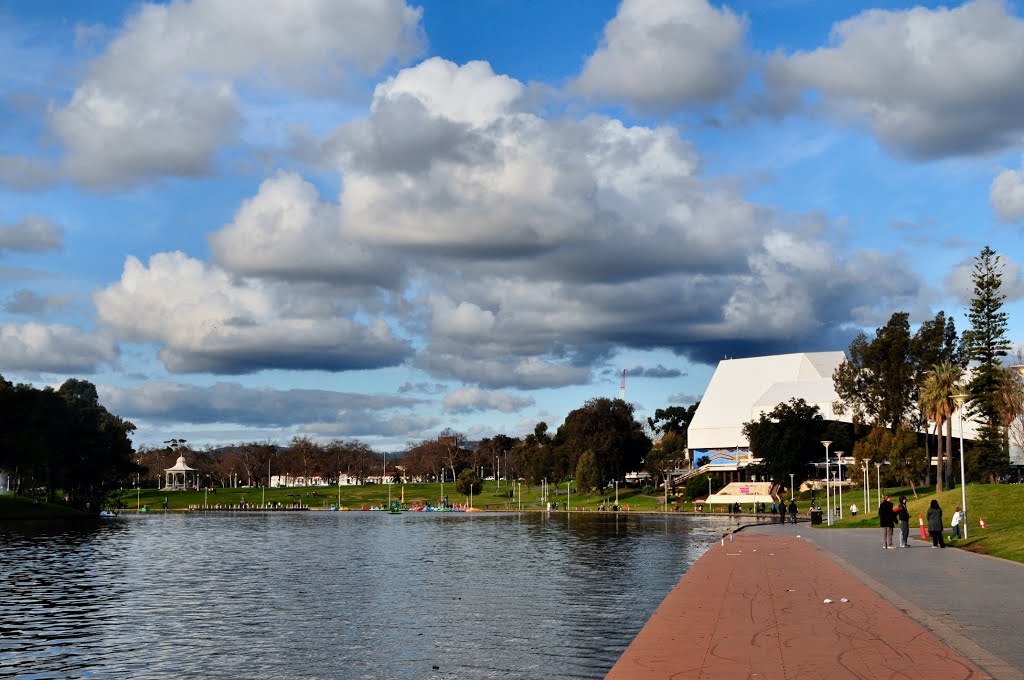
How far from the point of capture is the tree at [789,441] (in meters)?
119

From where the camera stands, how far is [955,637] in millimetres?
17000

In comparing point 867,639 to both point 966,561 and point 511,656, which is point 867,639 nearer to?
point 511,656

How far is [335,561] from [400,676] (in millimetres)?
31704

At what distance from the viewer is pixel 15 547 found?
193 feet

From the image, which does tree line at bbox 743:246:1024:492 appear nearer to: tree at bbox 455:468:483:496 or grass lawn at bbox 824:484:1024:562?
grass lawn at bbox 824:484:1024:562

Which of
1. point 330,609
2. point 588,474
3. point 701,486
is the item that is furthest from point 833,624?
point 588,474

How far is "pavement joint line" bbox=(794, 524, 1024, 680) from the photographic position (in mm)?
14148

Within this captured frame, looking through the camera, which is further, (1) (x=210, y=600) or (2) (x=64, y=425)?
(2) (x=64, y=425)

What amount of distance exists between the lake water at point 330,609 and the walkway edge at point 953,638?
589 cm

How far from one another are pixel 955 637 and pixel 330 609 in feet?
58.3

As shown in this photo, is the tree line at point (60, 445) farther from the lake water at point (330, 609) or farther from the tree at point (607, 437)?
the tree at point (607, 437)

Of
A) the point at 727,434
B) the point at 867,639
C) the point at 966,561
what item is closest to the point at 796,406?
the point at 727,434

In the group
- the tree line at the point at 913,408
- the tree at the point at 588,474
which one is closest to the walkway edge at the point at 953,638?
the tree line at the point at 913,408

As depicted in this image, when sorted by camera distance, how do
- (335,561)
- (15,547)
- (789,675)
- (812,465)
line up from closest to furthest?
1. (789,675)
2. (335,561)
3. (15,547)
4. (812,465)
